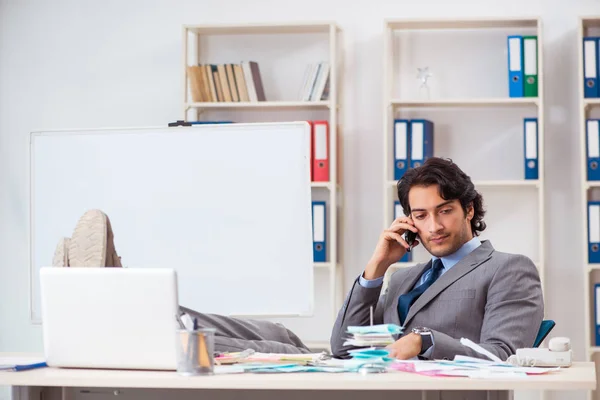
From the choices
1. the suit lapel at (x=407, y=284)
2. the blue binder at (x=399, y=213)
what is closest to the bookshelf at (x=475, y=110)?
the blue binder at (x=399, y=213)

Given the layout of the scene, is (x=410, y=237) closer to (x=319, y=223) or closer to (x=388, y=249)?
(x=388, y=249)

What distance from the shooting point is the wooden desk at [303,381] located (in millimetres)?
1417

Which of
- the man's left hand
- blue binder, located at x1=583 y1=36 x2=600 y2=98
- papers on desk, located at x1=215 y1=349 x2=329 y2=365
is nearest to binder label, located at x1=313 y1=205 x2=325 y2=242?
blue binder, located at x1=583 y1=36 x2=600 y2=98

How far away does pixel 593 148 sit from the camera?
13.2 ft

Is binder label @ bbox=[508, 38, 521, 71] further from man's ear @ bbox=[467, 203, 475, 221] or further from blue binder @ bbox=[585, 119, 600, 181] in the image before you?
man's ear @ bbox=[467, 203, 475, 221]

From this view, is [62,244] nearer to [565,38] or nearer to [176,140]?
[176,140]

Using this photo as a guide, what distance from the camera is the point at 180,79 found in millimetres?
4566

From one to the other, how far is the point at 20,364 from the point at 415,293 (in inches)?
48.4

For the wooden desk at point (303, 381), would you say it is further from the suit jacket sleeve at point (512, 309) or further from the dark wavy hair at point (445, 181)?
the dark wavy hair at point (445, 181)

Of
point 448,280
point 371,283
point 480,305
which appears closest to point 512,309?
point 480,305

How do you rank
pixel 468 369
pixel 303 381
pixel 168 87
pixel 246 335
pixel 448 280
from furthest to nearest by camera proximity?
pixel 168 87, pixel 448 280, pixel 246 335, pixel 468 369, pixel 303 381

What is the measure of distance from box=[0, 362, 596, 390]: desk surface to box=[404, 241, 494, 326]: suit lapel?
898mm

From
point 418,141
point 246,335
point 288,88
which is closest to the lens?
point 246,335

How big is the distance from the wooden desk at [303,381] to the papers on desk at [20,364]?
0.08 metres
